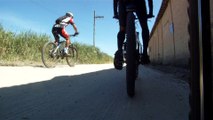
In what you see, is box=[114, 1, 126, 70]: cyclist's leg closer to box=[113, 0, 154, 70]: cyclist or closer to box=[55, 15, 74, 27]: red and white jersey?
box=[113, 0, 154, 70]: cyclist

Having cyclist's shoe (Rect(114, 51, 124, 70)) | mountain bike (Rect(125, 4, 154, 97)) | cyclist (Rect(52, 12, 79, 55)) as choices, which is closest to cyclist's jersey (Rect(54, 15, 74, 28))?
cyclist (Rect(52, 12, 79, 55))

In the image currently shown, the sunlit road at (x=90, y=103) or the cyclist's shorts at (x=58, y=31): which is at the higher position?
the cyclist's shorts at (x=58, y=31)

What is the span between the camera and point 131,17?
172 inches

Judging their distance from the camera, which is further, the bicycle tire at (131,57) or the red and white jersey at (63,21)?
the red and white jersey at (63,21)

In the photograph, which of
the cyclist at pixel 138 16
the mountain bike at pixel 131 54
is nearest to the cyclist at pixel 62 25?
the cyclist at pixel 138 16

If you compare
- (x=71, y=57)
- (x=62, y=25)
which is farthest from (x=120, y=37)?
(x=71, y=57)

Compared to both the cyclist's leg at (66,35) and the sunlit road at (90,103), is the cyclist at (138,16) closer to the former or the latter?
the sunlit road at (90,103)

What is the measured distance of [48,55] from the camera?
11211 mm

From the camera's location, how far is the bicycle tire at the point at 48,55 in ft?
36.1

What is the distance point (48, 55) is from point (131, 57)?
7.44m

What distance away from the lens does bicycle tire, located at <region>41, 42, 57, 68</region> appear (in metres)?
11.0

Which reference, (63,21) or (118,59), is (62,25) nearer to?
(63,21)

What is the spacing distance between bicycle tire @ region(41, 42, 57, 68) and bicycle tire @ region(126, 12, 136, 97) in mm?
6901

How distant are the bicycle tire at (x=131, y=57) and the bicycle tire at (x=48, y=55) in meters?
6.90
